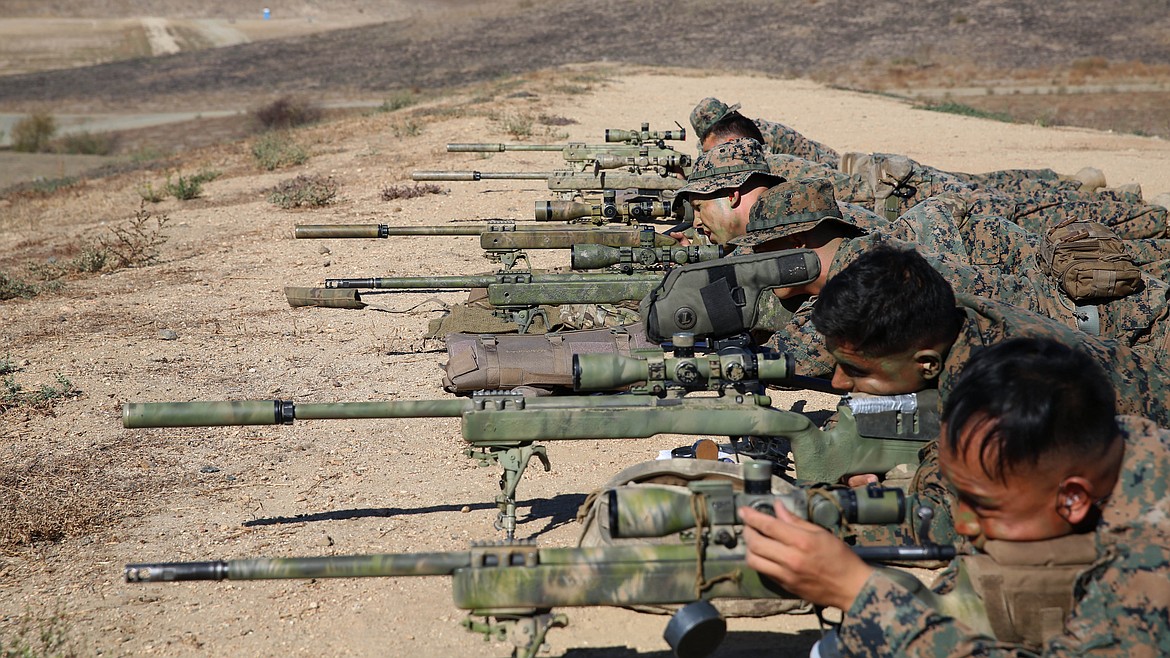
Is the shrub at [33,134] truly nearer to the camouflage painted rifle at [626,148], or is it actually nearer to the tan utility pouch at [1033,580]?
the camouflage painted rifle at [626,148]

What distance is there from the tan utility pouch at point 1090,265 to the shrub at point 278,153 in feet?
40.3

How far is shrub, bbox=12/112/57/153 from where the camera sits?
29.4 m

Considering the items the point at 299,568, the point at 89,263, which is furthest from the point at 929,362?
the point at 89,263

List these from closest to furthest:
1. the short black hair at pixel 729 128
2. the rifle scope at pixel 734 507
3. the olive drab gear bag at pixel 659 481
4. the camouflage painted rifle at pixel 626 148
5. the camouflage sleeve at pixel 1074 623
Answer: the camouflage sleeve at pixel 1074 623 → the rifle scope at pixel 734 507 → the olive drab gear bag at pixel 659 481 → the short black hair at pixel 729 128 → the camouflage painted rifle at pixel 626 148

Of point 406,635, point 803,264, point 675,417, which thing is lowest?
point 406,635

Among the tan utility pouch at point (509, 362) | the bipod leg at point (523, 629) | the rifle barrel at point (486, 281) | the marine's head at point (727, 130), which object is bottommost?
the tan utility pouch at point (509, 362)

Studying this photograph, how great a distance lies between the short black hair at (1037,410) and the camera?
2555mm

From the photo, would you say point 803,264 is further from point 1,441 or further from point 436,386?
point 1,441

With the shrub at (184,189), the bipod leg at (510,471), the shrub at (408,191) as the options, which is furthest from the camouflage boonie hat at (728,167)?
the shrub at (184,189)

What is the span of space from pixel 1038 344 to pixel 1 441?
5852 mm

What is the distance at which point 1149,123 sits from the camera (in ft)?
77.2

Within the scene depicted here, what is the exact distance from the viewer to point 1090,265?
5.85 meters

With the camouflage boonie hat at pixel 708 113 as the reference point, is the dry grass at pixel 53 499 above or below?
below

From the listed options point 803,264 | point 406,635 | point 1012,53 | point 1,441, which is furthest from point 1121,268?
point 1012,53
